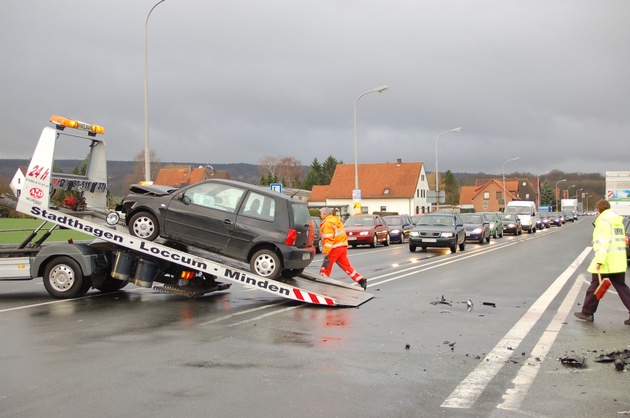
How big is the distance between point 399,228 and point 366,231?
6.28 metres

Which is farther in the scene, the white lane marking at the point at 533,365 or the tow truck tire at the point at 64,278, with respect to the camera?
the tow truck tire at the point at 64,278

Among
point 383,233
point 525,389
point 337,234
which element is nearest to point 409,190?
point 383,233

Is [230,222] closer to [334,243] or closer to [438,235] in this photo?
[334,243]

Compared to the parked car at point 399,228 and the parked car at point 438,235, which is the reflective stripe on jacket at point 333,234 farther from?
the parked car at point 399,228

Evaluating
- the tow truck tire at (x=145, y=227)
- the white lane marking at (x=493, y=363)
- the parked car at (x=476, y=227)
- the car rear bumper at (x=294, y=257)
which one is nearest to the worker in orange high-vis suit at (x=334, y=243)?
the car rear bumper at (x=294, y=257)

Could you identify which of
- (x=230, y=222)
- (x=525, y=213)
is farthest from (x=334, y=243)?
(x=525, y=213)

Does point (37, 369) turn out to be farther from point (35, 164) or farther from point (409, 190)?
point (409, 190)

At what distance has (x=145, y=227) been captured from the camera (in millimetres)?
10852

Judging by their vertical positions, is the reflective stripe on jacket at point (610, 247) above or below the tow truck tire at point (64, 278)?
above

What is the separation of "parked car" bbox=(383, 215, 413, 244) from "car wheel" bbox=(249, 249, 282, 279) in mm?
24036

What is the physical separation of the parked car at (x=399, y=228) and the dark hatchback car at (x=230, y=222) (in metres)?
24.0

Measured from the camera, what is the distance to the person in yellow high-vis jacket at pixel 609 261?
29.1ft

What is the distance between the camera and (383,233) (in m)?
31.6

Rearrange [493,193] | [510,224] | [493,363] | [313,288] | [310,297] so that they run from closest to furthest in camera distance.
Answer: [493,363], [310,297], [313,288], [510,224], [493,193]
